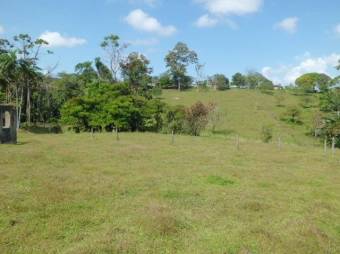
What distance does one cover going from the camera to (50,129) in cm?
4019

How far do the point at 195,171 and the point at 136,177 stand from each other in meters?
2.81

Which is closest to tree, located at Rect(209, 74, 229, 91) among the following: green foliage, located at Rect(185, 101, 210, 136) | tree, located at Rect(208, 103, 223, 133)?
tree, located at Rect(208, 103, 223, 133)

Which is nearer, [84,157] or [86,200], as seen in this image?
[86,200]

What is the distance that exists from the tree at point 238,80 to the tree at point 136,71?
36.5 m

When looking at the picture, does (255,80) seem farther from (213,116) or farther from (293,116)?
(213,116)

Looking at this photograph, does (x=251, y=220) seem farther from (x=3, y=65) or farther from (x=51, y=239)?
(x=3, y=65)

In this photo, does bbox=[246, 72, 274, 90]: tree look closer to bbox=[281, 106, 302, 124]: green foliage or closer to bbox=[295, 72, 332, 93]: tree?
bbox=[295, 72, 332, 93]: tree


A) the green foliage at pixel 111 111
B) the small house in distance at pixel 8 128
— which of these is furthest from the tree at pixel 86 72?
the small house in distance at pixel 8 128

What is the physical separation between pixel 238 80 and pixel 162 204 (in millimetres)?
78373

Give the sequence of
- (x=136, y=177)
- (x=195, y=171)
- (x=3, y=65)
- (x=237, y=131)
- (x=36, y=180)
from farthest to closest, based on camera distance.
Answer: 1. (x=237, y=131)
2. (x=3, y=65)
3. (x=195, y=171)
4. (x=136, y=177)
5. (x=36, y=180)

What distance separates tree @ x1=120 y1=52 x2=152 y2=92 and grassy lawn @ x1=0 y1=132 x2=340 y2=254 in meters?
35.8

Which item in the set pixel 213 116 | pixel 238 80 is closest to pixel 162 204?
pixel 213 116

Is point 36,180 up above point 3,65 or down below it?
below

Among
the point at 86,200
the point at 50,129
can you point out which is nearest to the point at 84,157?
the point at 86,200
